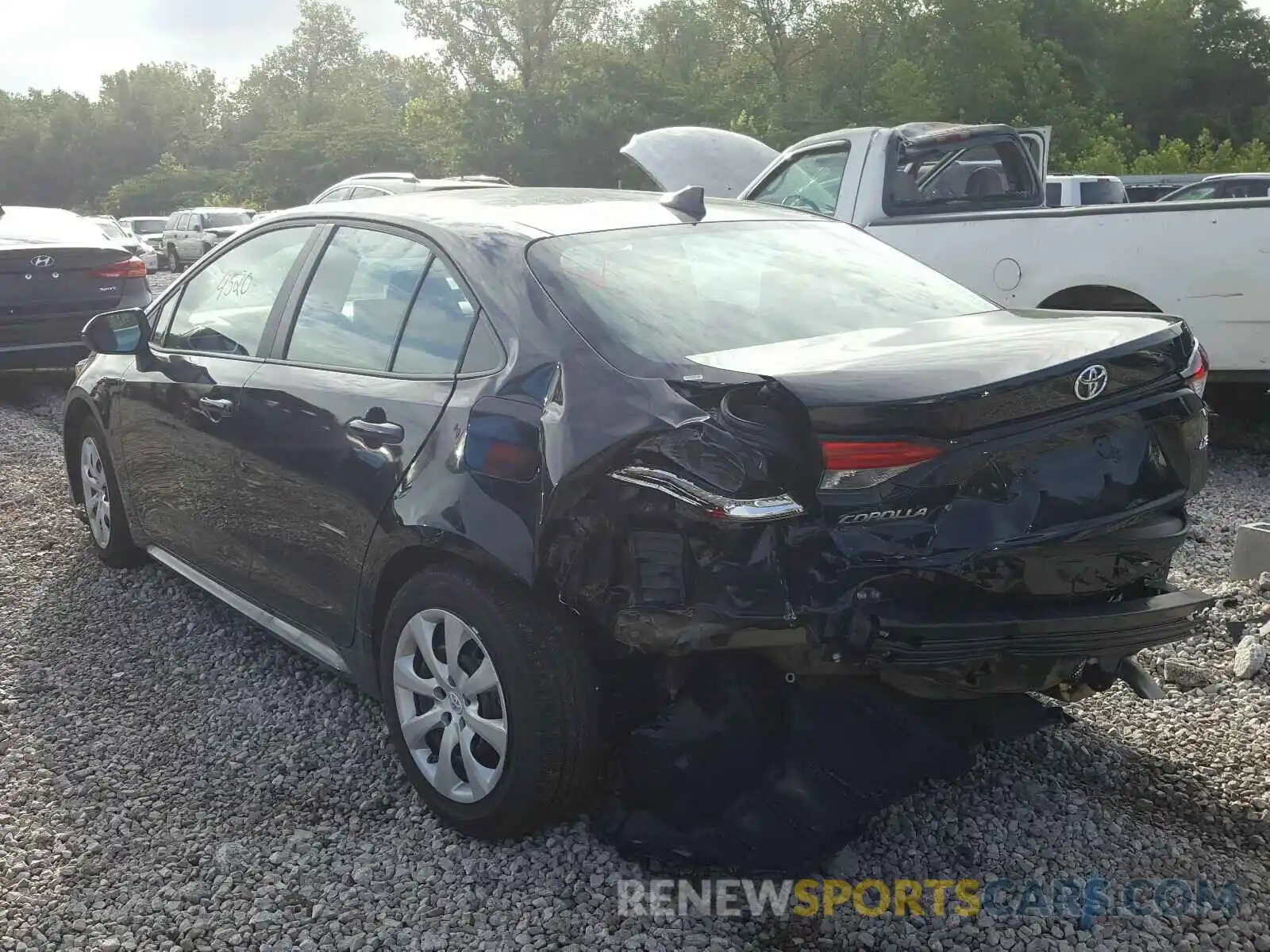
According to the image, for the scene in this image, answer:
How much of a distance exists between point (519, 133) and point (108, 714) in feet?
123

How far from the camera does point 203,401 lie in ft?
13.7

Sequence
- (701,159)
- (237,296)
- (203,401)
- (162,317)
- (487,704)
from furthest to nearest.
Answer: (701,159), (162,317), (237,296), (203,401), (487,704)

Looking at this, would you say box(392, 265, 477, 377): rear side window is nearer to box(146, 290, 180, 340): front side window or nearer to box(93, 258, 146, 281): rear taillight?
box(146, 290, 180, 340): front side window

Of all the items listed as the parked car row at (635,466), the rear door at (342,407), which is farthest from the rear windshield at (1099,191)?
the rear door at (342,407)

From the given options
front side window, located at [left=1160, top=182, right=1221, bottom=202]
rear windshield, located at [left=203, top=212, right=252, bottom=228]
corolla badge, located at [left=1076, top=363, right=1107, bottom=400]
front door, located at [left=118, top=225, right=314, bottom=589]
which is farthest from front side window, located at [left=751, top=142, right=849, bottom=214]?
rear windshield, located at [left=203, top=212, right=252, bottom=228]

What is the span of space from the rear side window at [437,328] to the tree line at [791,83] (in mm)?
26964

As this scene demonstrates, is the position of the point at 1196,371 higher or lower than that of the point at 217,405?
higher

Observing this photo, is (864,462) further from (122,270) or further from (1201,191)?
(1201,191)

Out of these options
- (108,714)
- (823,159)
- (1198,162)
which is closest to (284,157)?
(1198,162)

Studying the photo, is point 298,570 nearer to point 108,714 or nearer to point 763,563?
point 108,714

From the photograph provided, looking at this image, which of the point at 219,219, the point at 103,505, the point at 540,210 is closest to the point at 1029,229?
the point at 540,210

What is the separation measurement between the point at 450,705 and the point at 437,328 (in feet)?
3.44

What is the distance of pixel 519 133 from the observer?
130 feet

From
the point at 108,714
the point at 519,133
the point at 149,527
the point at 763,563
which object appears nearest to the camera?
the point at 763,563
